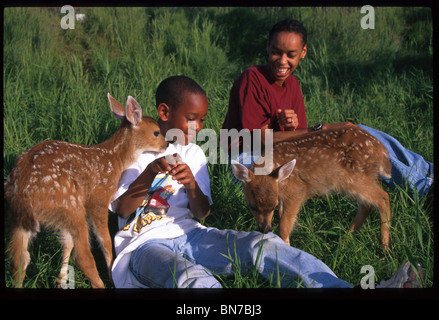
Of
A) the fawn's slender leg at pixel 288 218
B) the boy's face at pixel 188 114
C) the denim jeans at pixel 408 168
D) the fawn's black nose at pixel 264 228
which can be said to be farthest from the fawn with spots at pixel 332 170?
the boy's face at pixel 188 114

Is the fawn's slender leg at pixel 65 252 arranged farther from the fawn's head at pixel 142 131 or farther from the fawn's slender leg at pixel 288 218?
the fawn's slender leg at pixel 288 218

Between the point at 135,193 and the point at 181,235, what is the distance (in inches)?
16.6

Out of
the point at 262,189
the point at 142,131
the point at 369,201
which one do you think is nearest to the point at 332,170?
the point at 369,201

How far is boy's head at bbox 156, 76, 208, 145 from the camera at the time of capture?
9.90 feet

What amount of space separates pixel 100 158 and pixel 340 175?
1908 mm

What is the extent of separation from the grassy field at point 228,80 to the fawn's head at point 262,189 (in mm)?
298

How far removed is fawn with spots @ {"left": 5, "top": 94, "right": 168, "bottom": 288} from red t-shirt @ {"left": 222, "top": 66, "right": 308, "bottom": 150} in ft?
3.16

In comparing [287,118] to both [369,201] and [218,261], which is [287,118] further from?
[218,261]

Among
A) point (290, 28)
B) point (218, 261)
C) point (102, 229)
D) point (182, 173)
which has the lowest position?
point (218, 261)

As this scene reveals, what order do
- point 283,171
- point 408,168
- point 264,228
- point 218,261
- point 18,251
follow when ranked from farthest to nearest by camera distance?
point 408,168, point 283,171, point 264,228, point 218,261, point 18,251

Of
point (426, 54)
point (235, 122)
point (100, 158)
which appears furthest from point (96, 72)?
point (426, 54)

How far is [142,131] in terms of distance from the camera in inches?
120
